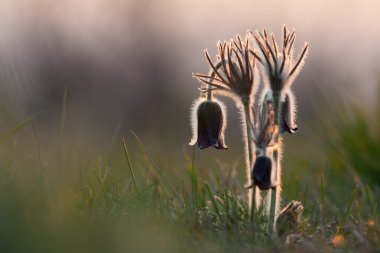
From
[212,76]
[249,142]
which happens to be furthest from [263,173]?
[212,76]

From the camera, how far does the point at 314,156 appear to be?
5.98 meters

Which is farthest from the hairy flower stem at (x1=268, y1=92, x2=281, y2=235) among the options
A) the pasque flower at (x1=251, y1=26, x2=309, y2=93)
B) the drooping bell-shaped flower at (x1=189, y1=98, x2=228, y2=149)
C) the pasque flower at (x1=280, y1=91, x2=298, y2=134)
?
the drooping bell-shaped flower at (x1=189, y1=98, x2=228, y2=149)

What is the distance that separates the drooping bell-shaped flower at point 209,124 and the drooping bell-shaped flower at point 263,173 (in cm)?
49

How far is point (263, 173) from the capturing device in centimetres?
307

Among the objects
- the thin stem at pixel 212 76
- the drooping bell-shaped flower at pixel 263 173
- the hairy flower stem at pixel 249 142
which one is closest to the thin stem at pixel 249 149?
the hairy flower stem at pixel 249 142

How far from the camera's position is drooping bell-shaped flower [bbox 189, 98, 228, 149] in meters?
3.54

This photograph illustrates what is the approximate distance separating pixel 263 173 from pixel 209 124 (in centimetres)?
56

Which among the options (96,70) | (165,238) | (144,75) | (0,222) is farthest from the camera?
(144,75)

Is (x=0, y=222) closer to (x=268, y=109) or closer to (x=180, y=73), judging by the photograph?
(x=268, y=109)

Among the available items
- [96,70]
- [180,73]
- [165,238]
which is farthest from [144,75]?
[165,238]

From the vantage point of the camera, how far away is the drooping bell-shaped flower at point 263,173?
10.1 feet

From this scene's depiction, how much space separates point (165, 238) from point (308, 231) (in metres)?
1.02

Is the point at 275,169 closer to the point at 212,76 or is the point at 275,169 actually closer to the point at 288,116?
the point at 288,116

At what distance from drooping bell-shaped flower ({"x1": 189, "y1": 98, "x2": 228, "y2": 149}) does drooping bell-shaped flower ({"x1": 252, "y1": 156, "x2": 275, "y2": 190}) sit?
49 cm
